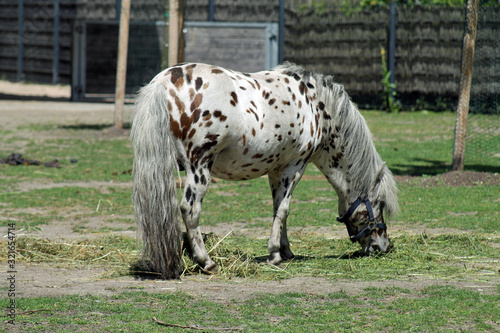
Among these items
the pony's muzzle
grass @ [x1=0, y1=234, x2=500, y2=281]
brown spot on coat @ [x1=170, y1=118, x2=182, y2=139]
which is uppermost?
brown spot on coat @ [x1=170, y1=118, x2=182, y2=139]

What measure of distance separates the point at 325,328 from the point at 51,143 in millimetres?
10584

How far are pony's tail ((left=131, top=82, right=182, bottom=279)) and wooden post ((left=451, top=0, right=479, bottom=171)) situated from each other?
6.13 meters

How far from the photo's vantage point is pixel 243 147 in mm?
5305

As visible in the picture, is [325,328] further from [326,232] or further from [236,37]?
[236,37]

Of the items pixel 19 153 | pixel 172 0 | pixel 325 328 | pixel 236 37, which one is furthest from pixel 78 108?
pixel 325 328

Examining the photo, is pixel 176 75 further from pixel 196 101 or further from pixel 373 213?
pixel 373 213

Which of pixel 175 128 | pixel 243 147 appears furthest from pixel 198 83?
pixel 243 147

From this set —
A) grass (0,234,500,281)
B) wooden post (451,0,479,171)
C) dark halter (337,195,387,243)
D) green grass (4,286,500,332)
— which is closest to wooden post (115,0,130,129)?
wooden post (451,0,479,171)

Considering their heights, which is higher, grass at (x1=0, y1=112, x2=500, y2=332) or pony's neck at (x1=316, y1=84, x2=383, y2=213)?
pony's neck at (x1=316, y1=84, x2=383, y2=213)

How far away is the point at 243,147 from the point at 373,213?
1.51 meters

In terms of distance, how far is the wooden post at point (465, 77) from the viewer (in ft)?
32.0

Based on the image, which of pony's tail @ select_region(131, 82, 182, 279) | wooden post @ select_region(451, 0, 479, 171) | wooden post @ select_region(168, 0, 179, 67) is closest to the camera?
pony's tail @ select_region(131, 82, 182, 279)

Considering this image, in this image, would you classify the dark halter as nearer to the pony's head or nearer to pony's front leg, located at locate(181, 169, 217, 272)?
the pony's head

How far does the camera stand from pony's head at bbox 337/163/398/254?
6023 mm
